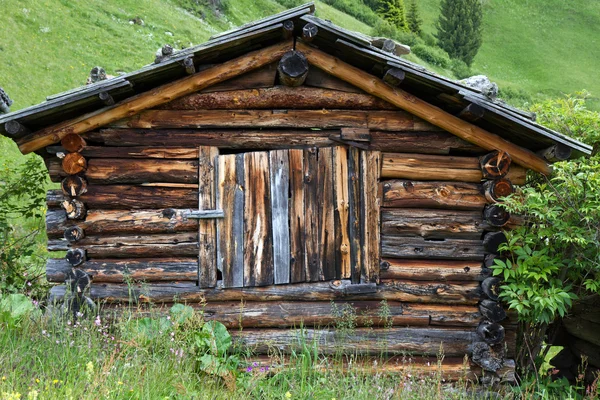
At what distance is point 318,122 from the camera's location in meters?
6.33

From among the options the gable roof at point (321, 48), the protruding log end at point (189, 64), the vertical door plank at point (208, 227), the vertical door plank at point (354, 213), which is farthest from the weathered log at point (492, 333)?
the protruding log end at point (189, 64)

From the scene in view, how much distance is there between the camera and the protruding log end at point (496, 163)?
630 centimetres

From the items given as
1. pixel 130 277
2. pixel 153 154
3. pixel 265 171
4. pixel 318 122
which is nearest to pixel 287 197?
pixel 265 171

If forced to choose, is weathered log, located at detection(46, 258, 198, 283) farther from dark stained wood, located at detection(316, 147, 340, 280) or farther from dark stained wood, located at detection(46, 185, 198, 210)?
dark stained wood, located at detection(316, 147, 340, 280)

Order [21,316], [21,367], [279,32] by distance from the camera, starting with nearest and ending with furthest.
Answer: [21,367] < [21,316] < [279,32]

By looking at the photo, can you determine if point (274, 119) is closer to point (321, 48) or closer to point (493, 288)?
point (321, 48)

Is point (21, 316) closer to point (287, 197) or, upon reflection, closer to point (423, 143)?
point (287, 197)

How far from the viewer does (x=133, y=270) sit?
20.8 ft

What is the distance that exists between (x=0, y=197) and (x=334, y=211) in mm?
4783

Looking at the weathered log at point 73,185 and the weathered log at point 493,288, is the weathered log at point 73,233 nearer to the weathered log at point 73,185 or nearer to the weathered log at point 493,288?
the weathered log at point 73,185

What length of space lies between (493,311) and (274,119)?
3247mm

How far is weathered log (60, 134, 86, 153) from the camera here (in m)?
6.12

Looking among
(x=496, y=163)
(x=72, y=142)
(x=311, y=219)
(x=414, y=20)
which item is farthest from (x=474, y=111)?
(x=414, y=20)

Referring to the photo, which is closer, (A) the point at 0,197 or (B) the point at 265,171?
(B) the point at 265,171
